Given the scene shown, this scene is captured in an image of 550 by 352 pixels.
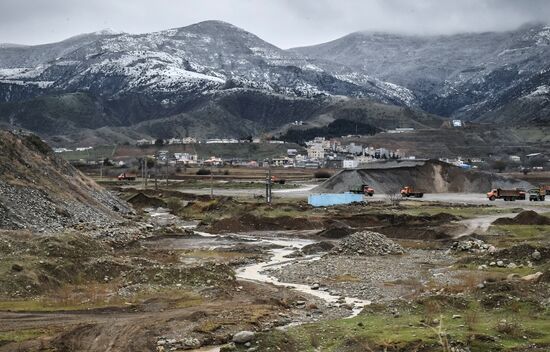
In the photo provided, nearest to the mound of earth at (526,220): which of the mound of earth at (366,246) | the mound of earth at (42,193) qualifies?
the mound of earth at (366,246)

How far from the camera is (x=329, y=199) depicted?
103188mm

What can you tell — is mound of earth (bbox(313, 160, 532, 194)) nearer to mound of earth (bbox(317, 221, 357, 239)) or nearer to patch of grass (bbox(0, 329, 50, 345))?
mound of earth (bbox(317, 221, 357, 239))

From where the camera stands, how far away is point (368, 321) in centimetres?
2755

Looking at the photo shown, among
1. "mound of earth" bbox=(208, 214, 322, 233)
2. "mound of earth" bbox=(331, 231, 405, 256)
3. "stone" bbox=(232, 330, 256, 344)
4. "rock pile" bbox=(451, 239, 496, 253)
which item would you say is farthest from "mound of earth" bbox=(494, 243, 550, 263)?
"mound of earth" bbox=(208, 214, 322, 233)

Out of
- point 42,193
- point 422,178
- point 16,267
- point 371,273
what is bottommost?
point 371,273

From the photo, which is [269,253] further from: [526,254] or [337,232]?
[526,254]

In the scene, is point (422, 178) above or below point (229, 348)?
above

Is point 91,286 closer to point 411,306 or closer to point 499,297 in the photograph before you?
point 411,306

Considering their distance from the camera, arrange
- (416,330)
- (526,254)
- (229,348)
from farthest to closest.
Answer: (526,254), (416,330), (229,348)

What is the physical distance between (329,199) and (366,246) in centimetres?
4917

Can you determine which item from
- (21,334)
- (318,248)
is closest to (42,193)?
(318,248)

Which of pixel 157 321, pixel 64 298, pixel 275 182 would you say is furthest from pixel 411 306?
pixel 275 182

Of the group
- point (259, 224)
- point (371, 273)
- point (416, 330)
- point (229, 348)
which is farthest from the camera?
point (259, 224)

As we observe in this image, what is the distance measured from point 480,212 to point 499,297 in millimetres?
62098
